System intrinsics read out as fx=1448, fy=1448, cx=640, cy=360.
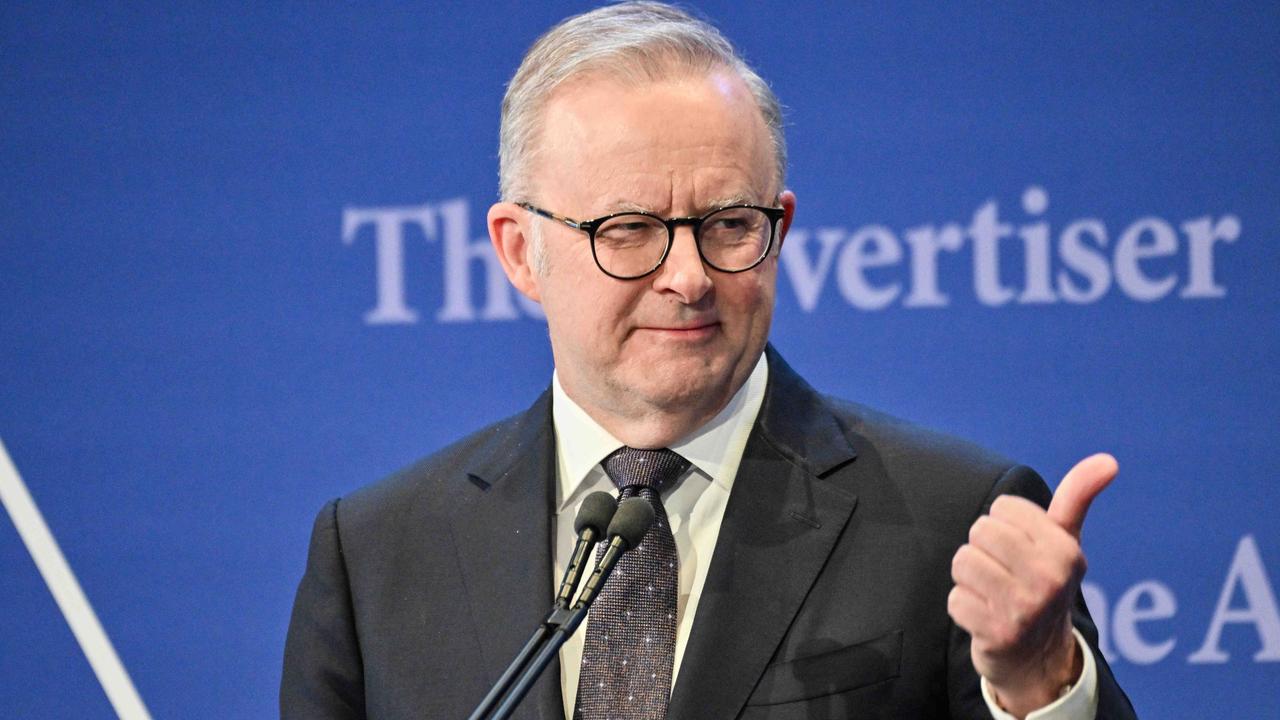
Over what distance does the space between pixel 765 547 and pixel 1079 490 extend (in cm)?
47

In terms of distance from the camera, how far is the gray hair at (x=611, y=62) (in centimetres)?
172

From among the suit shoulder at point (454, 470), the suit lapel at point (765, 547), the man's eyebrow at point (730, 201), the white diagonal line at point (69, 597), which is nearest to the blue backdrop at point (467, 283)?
the white diagonal line at point (69, 597)

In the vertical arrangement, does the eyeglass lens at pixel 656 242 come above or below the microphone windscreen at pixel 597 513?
above

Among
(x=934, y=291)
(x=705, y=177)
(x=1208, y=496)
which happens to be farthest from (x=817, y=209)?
(x=705, y=177)

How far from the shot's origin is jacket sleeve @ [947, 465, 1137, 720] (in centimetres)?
147

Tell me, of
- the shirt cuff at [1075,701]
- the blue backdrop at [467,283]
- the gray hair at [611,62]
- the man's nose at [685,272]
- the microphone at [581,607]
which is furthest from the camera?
the blue backdrop at [467,283]

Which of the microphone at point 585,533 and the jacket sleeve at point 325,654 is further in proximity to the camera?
the jacket sleeve at point 325,654

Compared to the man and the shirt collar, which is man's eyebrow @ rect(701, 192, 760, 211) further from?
the shirt collar

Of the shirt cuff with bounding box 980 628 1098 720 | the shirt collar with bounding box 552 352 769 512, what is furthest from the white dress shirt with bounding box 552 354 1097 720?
the shirt cuff with bounding box 980 628 1098 720

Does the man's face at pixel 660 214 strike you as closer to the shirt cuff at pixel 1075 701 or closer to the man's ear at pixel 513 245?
the man's ear at pixel 513 245

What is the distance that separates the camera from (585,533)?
1.38 metres

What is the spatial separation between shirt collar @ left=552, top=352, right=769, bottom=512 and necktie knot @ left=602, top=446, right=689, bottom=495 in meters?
0.01

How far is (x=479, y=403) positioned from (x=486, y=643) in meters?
1.12

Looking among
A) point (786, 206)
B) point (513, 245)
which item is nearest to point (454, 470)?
point (513, 245)
